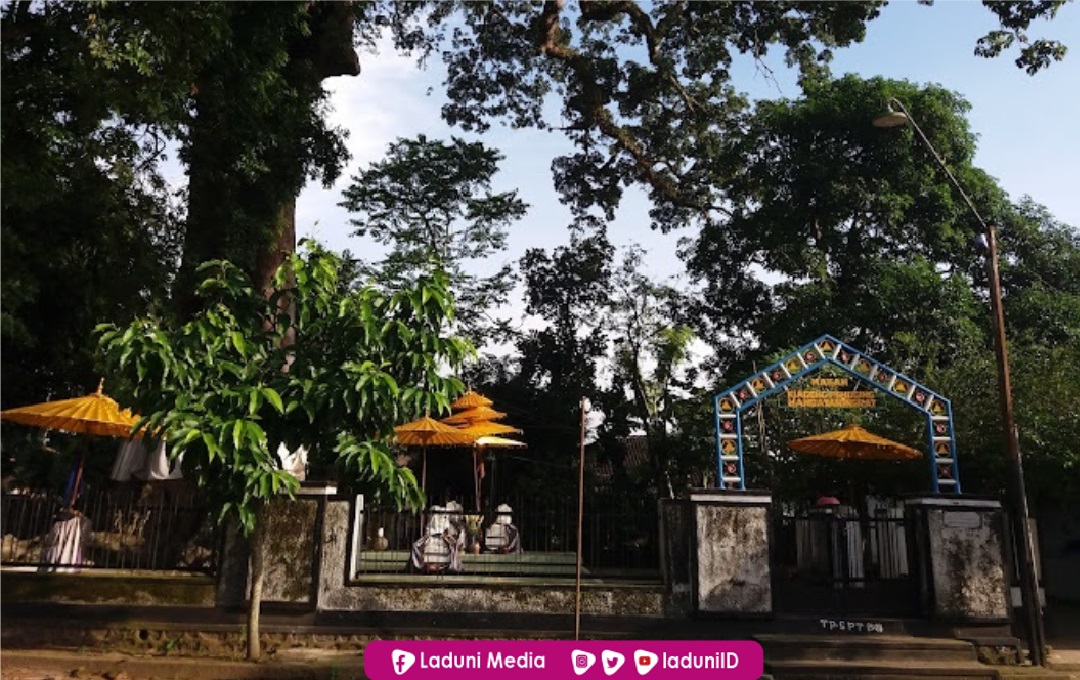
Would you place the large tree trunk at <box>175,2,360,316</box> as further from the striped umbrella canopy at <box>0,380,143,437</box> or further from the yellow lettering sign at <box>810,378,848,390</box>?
the yellow lettering sign at <box>810,378,848,390</box>

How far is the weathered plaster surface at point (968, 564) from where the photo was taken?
9375 mm

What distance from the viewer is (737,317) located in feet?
79.4

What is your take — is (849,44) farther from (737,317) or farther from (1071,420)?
(737,317)

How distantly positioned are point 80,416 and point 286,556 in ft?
9.66

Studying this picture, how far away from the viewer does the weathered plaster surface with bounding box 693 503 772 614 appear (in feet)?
30.2

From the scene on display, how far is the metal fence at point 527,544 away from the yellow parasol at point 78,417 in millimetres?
3118

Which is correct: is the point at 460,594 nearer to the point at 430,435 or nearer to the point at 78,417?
the point at 430,435

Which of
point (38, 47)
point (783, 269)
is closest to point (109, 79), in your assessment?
point (38, 47)

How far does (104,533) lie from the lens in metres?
9.78

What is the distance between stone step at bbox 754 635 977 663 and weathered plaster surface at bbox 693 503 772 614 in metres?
0.45

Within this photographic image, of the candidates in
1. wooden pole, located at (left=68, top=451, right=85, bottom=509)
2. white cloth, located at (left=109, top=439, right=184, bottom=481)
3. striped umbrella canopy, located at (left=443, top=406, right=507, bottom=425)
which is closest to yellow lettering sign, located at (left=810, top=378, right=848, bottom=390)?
striped umbrella canopy, located at (left=443, top=406, right=507, bottom=425)

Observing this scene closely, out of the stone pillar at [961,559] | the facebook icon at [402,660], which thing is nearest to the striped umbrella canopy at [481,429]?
the facebook icon at [402,660]

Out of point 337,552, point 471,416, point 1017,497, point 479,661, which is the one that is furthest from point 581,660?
point 471,416

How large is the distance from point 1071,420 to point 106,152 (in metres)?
13.6
